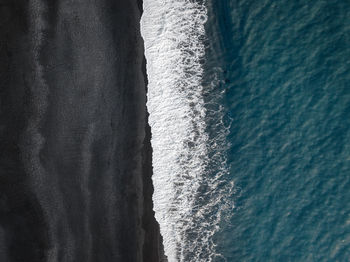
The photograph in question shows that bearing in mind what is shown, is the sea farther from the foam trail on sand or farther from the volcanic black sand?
the volcanic black sand

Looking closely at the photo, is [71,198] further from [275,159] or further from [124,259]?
[275,159]

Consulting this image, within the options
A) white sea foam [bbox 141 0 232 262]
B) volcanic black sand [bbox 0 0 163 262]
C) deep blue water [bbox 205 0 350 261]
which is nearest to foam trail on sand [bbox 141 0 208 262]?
white sea foam [bbox 141 0 232 262]

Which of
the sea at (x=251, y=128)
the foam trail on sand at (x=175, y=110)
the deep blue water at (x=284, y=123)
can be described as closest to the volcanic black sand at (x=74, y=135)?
the foam trail on sand at (x=175, y=110)

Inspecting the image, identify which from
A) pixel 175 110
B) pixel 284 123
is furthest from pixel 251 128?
pixel 175 110

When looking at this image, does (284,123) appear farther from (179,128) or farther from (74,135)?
(74,135)

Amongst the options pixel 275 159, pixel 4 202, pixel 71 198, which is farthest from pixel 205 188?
pixel 4 202

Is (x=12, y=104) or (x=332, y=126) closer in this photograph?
(x=12, y=104)
